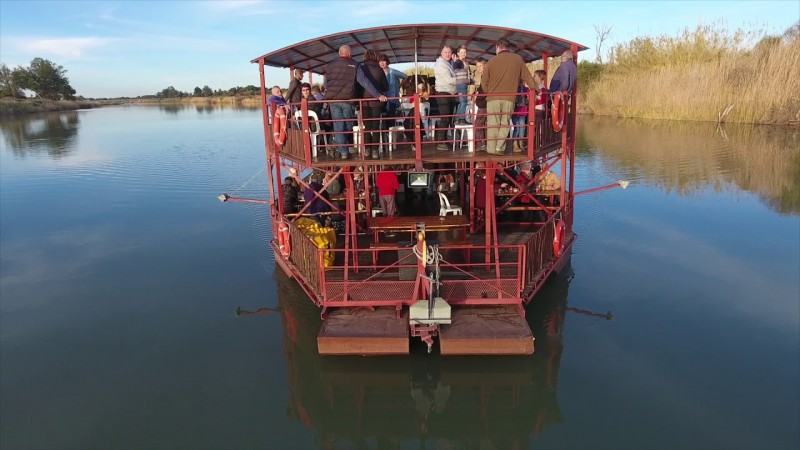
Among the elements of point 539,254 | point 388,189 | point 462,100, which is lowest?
point 539,254

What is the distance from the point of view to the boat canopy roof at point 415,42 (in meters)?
11.1

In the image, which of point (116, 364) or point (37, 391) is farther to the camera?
point (116, 364)

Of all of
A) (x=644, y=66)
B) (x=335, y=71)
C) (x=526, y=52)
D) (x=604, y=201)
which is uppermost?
(x=644, y=66)

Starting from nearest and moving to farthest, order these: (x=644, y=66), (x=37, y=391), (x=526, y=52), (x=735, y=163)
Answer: (x=37, y=391), (x=526, y=52), (x=735, y=163), (x=644, y=66)

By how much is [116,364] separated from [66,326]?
104 inches

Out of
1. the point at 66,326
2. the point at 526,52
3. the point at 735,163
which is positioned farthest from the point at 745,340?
the point at 735,163

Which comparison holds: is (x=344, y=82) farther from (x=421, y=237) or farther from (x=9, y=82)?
(x=9, y=82)

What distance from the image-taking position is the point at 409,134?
40.4 feet

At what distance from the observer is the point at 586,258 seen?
1433cm

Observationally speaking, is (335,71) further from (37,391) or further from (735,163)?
(735,163)

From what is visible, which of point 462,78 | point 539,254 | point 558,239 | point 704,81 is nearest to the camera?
point 539,254

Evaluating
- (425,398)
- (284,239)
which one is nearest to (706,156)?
(284,239)

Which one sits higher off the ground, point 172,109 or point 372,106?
point 172,109

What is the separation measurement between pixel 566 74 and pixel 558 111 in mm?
1091
